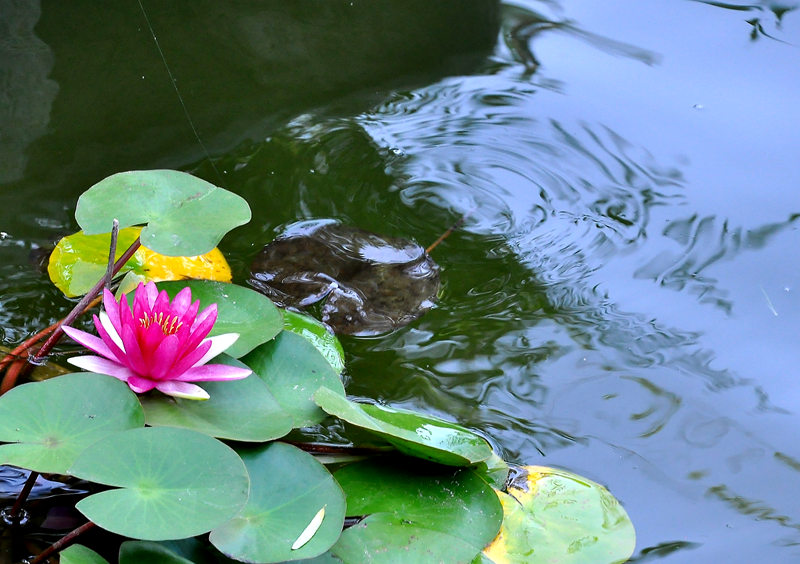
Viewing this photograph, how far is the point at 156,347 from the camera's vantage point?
118 centimetres

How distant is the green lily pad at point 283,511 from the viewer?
1.01 meters

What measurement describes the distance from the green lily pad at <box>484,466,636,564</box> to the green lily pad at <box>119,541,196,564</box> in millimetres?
448

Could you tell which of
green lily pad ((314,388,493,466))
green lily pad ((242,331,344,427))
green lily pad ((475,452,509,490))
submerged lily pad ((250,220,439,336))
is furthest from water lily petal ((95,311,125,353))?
green lily pad ((475,452,509,490))

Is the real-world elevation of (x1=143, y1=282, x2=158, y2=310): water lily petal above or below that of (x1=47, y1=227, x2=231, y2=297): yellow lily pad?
above

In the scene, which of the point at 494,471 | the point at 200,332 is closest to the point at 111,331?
the point at 200,332

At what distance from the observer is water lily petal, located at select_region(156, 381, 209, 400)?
1177mm

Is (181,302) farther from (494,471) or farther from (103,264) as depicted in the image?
(494,471)

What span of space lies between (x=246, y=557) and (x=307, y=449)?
1.03 ft

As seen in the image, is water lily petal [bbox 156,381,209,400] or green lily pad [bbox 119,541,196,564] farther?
water lily petal [bbox 156,381,209,400]

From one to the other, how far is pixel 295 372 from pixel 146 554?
40cm

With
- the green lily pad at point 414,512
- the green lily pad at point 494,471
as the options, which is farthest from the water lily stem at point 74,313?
the green lily pad at point 494,471

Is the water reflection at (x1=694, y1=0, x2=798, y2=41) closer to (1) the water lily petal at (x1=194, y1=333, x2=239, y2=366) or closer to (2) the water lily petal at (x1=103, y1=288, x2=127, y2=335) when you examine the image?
(1) the water lily petal at (x1=194, y1=333, x2=239, y2=366)

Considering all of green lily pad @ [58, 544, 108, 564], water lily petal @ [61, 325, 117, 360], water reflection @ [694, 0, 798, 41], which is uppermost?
water reflection @ [694, 0, 798, 41]

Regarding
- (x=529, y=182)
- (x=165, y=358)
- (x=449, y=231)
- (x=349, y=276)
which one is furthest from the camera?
(x=529, y=182)
